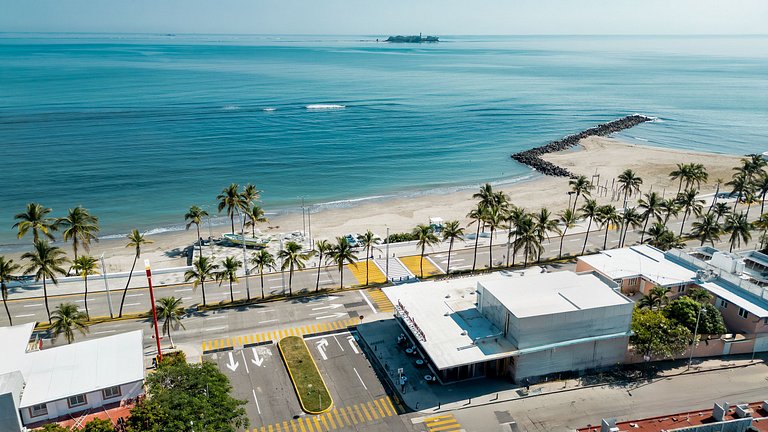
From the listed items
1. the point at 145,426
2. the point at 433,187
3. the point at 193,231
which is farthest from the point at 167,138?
the point at 145,426

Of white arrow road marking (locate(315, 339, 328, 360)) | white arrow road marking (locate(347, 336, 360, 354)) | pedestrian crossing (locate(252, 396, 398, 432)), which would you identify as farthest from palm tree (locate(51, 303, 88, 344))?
white arrow road marking (locate(347, 336, 360, 354))

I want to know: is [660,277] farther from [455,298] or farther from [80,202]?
[80,202]

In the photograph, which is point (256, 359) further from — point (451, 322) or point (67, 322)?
point (451, 322)

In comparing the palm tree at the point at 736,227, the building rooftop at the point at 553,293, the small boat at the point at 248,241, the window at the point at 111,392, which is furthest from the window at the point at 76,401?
the palm tree at the point at 736,227

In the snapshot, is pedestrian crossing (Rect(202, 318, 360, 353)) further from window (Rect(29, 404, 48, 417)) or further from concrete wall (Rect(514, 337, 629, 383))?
concrete wall (Rect(514, 337, 629, 383))

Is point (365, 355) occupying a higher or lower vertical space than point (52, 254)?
lower
